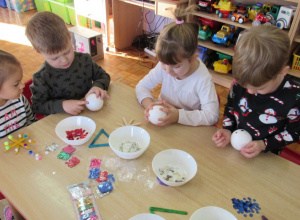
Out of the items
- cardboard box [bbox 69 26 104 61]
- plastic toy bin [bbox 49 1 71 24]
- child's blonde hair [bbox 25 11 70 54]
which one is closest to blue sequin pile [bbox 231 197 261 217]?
child's blonde hair [bbox 25 11 70 54]

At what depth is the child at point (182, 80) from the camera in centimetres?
95

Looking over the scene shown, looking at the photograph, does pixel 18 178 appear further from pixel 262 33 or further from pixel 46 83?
pixel 262 33

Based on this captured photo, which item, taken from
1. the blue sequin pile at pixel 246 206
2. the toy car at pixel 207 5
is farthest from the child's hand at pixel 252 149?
the toy car at pixel 207 5

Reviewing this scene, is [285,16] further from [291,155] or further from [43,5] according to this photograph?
[43,5]

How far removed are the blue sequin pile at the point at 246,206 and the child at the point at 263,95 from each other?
17cm

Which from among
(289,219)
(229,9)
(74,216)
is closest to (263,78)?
(289,219)

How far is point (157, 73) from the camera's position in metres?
1.19

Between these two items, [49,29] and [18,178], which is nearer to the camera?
[18,178]

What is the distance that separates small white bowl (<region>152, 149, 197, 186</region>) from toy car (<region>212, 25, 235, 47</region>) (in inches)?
68.4

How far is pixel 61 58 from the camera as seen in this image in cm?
105

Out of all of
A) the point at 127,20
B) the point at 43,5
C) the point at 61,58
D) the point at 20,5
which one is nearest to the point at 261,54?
the point at 61,58

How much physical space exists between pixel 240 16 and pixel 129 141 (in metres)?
1.69

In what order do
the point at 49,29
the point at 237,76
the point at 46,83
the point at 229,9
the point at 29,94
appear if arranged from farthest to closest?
the point at 229,9, the point at 29,94, the point at 46,83, the point at 49,29, the point at 237,76

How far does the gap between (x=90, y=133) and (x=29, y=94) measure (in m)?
0.58
